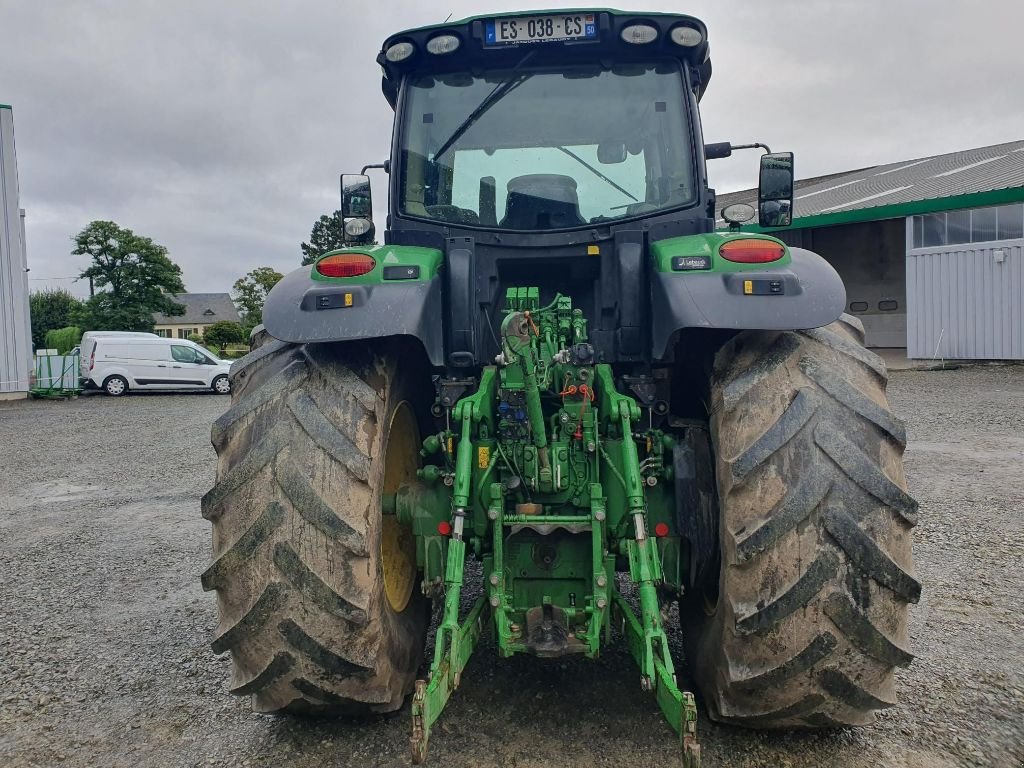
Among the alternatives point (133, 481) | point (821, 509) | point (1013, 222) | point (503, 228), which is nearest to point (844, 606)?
point (821, 509)

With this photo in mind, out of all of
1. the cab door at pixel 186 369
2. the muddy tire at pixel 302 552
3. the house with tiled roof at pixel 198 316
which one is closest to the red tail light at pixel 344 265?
the muddy tire at pixel 302 552

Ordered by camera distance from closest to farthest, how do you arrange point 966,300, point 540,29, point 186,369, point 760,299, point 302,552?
point 302,552 < point 760,299 < point 540,29 < point 966,300 < point 186,369

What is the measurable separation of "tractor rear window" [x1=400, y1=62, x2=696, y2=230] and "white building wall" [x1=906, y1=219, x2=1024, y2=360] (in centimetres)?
1673

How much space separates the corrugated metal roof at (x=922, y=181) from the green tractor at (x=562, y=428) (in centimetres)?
1342

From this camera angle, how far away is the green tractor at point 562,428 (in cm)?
236

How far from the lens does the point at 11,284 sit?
19.0 meters

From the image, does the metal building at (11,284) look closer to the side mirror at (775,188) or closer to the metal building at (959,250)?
the metal building at (959,250)

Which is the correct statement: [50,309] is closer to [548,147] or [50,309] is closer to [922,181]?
[922,181]

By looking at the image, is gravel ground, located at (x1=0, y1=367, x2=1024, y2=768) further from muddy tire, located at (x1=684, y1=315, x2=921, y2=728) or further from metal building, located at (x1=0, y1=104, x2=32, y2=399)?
metal building, located at (x1=0, y1=104, x2=32, y2=399)

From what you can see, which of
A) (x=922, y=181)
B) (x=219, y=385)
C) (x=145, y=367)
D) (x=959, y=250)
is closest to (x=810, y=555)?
(x=959, y=250)

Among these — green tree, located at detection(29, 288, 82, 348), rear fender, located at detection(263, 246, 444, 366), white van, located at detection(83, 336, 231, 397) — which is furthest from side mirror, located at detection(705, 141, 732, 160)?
green tree, located at detection(29, 288, 82, 348)

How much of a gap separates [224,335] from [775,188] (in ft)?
167

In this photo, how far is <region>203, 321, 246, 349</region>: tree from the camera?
164 feet

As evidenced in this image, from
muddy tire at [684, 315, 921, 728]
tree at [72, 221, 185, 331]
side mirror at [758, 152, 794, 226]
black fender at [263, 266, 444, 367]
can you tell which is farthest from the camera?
tree at [72, 221, 185, 331]
